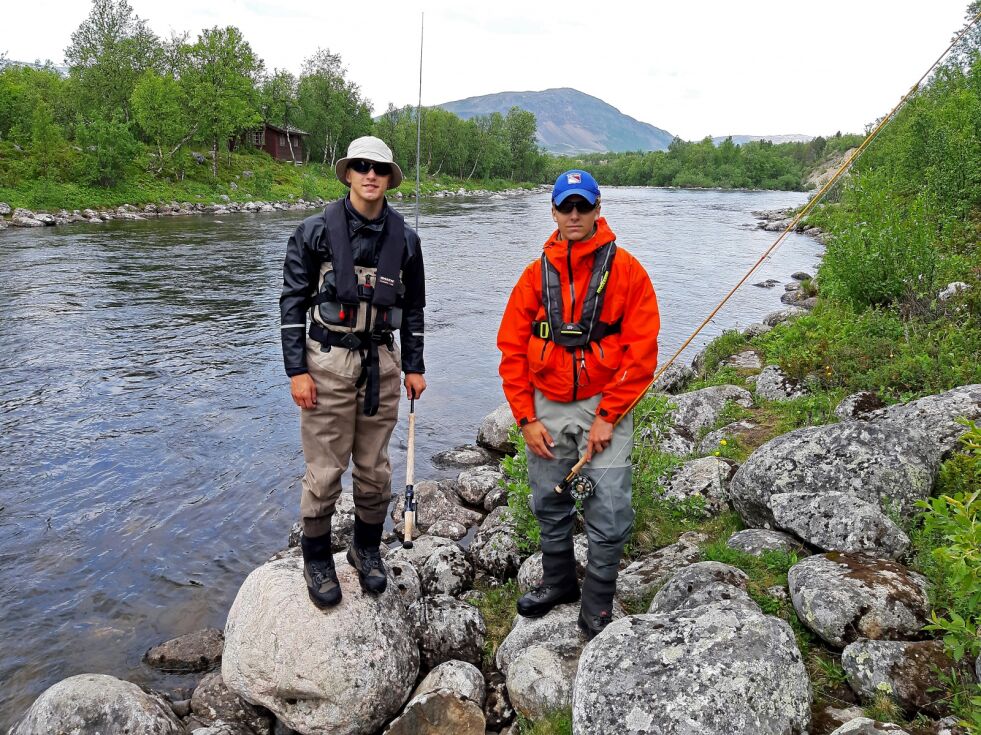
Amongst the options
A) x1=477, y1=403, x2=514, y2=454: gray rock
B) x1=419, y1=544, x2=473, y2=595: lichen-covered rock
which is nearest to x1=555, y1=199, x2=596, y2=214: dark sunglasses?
x1=419, y1=544, x2=473, y2=595: lichen-covered rock

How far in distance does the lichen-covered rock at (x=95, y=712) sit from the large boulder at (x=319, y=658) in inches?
21.7

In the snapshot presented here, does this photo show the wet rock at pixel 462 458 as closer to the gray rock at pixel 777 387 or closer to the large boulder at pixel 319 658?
the gray rock at pixel 777 387

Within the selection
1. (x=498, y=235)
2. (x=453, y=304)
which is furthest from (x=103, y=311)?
(x=498, y=235)

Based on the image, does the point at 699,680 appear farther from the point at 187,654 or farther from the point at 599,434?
the point at 187,654

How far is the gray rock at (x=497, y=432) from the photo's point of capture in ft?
34.4

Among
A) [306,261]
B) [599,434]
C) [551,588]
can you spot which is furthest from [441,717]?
[306,261]

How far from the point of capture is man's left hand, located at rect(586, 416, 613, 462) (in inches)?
166

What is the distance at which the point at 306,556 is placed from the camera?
5.04 metres

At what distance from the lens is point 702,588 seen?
4.57m

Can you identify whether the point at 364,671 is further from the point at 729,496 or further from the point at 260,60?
the point at 260,60

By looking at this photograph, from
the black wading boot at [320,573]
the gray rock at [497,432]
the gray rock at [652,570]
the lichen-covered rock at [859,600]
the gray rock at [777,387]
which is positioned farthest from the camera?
the gray rock at [497,432]

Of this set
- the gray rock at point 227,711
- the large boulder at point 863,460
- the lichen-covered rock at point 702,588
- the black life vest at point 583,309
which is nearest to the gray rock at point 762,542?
the large boulder at point 863,460

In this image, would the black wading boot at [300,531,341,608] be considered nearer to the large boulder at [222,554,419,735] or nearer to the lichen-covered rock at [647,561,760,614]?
the large boulder at [222,554,419,735]

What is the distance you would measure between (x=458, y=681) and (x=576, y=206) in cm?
331
